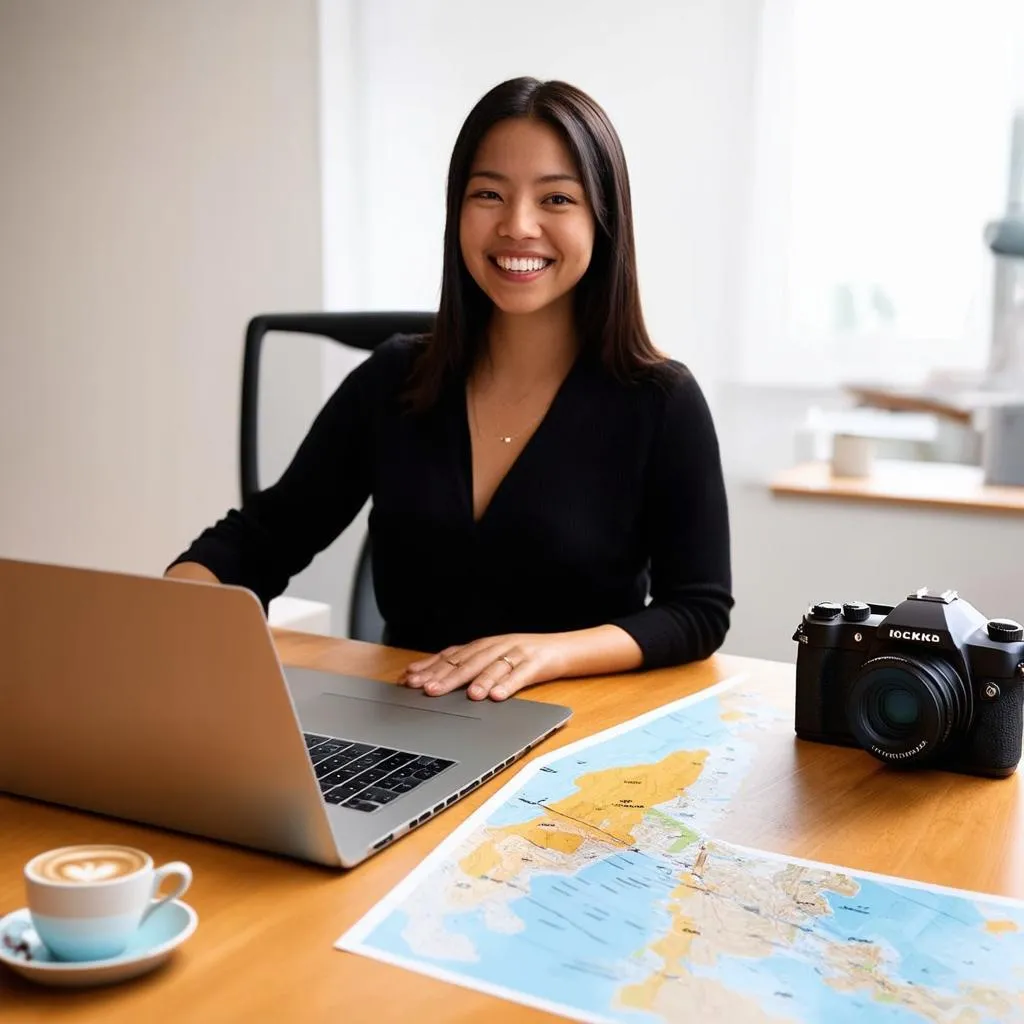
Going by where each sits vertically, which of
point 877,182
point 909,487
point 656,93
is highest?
point 656,93

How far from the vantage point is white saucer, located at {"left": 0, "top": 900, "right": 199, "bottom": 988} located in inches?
25.5

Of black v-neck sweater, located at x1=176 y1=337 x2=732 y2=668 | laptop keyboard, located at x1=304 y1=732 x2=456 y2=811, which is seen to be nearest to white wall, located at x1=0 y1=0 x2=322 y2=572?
black v-neck sweater, located at x1=176 y1=337 x2=732 y2=668

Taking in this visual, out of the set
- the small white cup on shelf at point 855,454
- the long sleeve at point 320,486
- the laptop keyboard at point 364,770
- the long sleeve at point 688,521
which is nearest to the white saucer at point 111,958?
the laptop keyboard at point 364,770

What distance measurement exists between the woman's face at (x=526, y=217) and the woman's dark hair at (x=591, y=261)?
0.02 meters

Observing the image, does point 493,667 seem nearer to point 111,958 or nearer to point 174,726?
point 174,726

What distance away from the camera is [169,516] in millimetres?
3281

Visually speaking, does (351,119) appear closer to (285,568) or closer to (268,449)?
(268,449)

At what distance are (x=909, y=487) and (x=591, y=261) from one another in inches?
48.8

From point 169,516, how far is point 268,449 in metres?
1.37

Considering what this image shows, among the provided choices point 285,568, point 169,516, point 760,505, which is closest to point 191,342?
point 169,516

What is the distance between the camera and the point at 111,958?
→ 66cm

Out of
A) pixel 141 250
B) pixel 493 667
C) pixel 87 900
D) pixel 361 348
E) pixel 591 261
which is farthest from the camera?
pixel 141 250

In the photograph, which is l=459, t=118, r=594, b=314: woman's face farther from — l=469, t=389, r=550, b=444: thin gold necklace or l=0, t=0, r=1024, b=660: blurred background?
l=0, t=0, r=1024, b=660: blurred background

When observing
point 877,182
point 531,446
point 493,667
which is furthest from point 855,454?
point 493,667
